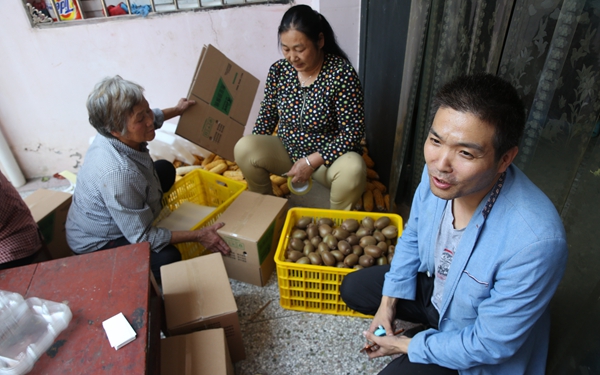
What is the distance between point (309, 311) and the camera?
5.87 ft

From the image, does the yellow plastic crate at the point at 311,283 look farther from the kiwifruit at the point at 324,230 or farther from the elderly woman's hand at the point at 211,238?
the elderly woman's hand at the point at 211,238

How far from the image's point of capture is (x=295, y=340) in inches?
65.8

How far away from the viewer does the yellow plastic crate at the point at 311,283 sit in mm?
1620

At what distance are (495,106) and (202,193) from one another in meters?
2.02

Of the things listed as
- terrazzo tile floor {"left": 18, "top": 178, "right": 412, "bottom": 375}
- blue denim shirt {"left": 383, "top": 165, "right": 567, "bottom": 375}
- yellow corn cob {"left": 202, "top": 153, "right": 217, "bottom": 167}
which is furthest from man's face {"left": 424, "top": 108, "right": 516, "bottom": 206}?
yellow corn cob {"left": 202, "top": 153, "right": 217, "bottom": 167}

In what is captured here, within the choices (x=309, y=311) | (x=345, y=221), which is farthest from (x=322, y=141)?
(x=309, y=311)

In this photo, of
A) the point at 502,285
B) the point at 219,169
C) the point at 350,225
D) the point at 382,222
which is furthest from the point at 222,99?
the point at 502,285

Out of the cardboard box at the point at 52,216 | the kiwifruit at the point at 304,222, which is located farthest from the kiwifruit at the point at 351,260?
the cardboard box at the point at 52,216

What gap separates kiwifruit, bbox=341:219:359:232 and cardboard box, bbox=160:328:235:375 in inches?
32.5

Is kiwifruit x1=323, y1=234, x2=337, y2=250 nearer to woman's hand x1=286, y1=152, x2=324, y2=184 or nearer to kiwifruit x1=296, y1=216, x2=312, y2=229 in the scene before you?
kiwifruit x1=296, y1=216, x2=312, y2=229

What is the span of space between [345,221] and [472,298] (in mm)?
941

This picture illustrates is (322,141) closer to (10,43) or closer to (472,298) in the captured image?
(472,298)

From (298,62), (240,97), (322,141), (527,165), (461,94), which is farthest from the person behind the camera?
(240,97)

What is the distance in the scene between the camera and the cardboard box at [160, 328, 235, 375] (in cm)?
124
